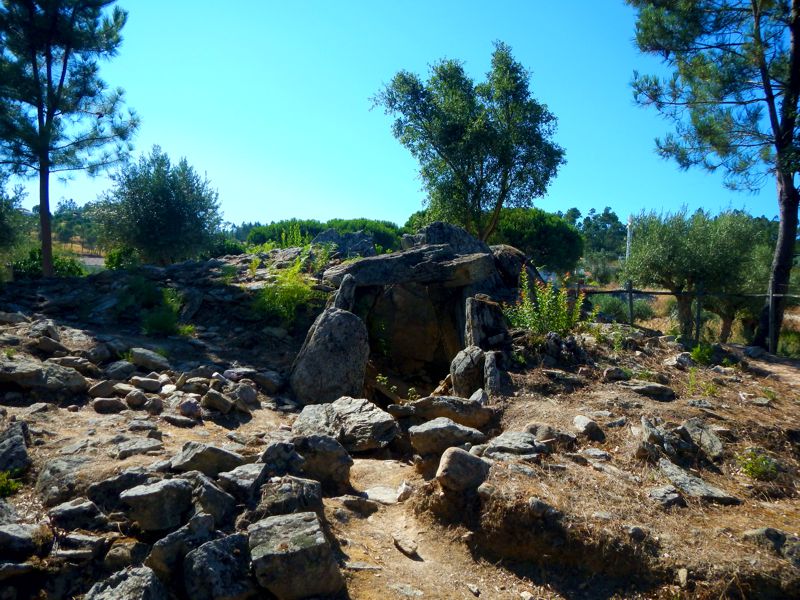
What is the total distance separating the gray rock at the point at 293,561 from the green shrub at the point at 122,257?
1361 centimetres

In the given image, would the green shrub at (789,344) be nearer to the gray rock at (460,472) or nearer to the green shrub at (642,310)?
the green shrub at (642,310)

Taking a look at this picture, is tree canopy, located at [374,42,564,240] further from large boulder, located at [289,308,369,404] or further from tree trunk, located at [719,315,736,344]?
large boulder, located at [289,308,369,404]

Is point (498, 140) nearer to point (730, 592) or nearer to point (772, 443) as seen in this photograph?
point (772, 443)

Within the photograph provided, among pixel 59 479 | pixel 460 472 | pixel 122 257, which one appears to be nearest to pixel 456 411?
pixel 460 472

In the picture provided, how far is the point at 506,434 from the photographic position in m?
5.12

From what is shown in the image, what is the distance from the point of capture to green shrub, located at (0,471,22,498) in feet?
12.9

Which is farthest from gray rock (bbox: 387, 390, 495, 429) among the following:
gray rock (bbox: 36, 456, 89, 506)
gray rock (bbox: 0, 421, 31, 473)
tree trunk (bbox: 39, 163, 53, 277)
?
tree trunk (bbox: 39, 163, 53, 277)

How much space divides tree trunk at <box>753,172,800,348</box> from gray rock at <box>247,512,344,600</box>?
36.7 ft

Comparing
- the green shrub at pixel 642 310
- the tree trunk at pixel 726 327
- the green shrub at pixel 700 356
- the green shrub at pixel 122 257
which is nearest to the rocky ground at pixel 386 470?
the green shrub at pixel 700 356

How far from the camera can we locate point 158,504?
11.8 ft

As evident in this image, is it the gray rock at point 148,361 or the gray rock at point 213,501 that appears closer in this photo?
the gray rock at point 213,501

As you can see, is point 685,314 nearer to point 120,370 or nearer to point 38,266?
point 120,370

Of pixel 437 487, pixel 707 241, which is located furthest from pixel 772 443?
pixel 707 241

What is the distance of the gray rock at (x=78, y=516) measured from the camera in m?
3.55
